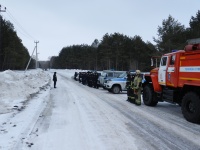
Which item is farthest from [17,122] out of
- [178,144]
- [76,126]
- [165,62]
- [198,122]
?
[165,62]

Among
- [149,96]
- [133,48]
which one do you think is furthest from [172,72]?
[133,48]

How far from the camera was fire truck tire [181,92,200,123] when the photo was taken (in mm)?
10180

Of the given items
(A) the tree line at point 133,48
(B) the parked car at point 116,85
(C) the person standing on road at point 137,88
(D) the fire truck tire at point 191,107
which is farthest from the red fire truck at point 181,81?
(A) the tree line at point 133,48

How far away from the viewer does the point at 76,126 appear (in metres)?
9.23

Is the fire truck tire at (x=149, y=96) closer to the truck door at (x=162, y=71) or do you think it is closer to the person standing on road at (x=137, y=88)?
the person standing on road at (x=137, y=88)

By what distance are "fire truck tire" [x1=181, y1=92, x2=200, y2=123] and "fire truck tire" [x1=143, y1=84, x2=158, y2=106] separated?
12.7 ft

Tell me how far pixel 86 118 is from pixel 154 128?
8.91 ft

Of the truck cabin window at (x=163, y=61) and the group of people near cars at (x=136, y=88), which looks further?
the group of people near cars at (x=136, y=88)

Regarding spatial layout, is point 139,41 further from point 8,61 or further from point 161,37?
point 8,61

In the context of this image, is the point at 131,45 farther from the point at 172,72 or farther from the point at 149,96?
the point at 172,72

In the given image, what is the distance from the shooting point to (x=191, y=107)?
35.1 feet

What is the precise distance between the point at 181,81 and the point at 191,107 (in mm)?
1190

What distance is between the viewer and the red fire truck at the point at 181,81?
1034 cm

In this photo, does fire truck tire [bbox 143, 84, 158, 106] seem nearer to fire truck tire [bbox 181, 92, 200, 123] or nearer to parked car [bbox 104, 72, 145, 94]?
fire truck tire [bbox 181, 92, 200, 123]
